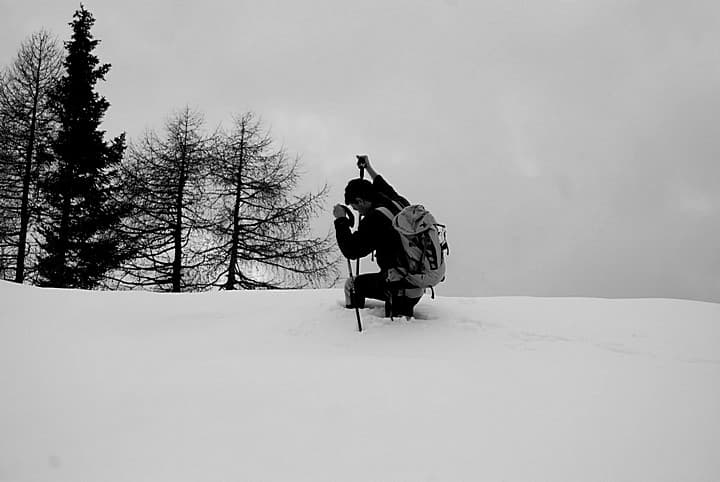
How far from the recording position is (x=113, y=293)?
7074 mm

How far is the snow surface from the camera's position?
2410 millimetres

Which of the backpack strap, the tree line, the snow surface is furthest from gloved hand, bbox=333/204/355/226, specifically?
the tree line

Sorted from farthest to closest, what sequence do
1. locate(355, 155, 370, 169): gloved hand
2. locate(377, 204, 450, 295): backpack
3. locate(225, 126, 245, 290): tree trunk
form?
locate(225, 126, 245, 290): tree trunk, locate(355, 155, 370, 169): gloved hand, locate(377, 204, 450, 295): backpack

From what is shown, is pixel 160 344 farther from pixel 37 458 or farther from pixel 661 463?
pixel 661 463

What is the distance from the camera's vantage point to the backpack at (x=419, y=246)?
5.23 meters

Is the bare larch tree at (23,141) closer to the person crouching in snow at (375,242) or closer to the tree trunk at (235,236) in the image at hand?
the tree trunk at (235,236)

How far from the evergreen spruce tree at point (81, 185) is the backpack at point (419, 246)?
14.2 m

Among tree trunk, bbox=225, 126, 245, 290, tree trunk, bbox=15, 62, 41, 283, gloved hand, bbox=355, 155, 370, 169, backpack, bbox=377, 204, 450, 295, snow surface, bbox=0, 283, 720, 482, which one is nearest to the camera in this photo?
snow surface, bbox=0, 283, 720, 482

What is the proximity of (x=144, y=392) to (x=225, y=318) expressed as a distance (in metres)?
2.79

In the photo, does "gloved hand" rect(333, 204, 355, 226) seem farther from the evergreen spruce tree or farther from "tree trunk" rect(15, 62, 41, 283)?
"tree trunk" rect(15, 62, 41, 283)

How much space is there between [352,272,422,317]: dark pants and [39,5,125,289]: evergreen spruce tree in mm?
13630

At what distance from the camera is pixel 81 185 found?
17719mm

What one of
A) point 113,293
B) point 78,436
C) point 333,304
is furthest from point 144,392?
point 113,293

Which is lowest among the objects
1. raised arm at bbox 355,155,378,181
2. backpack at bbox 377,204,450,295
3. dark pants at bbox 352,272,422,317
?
dark pants at bbox 352,272,422,317
